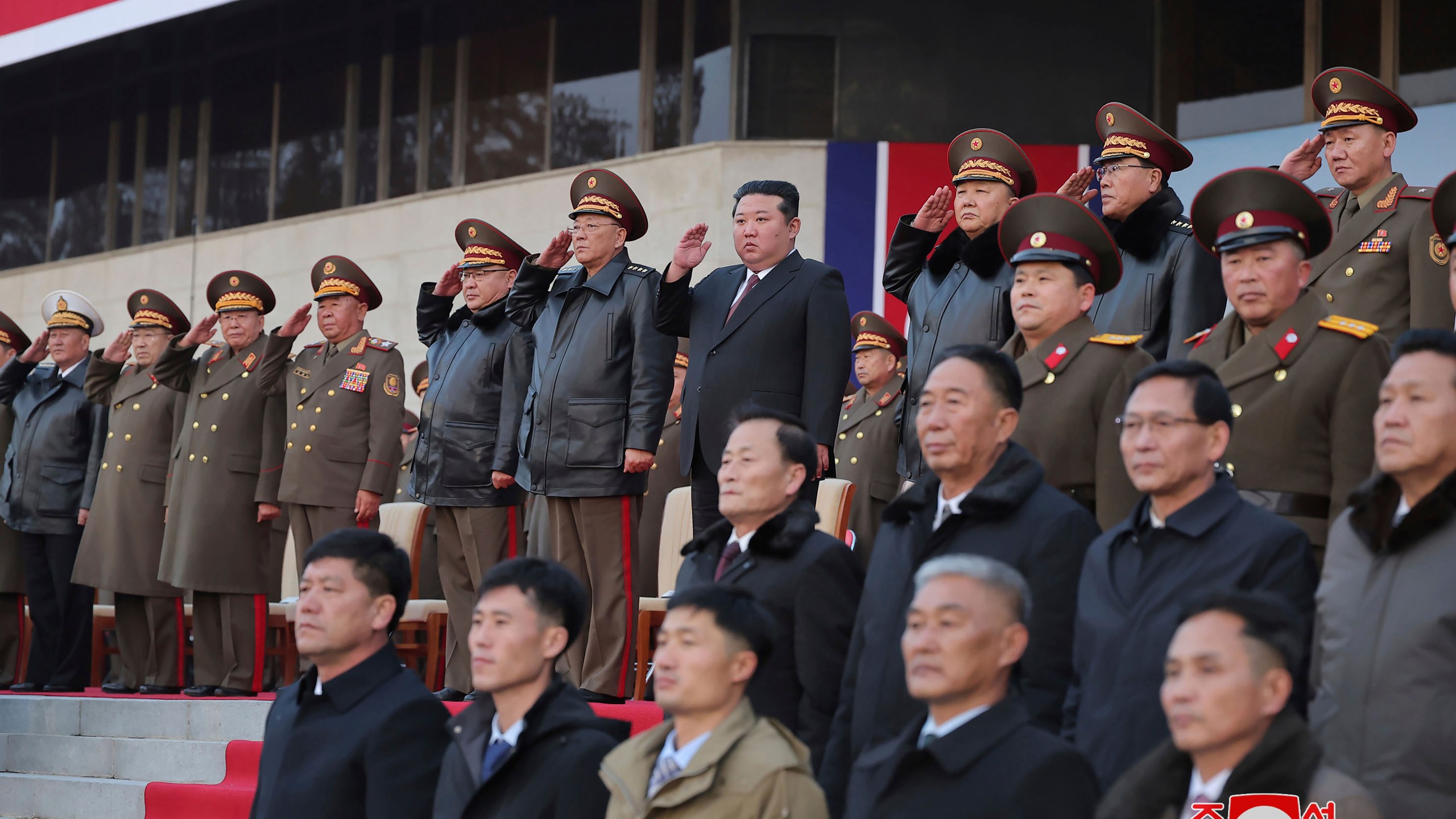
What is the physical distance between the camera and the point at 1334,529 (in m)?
2.74

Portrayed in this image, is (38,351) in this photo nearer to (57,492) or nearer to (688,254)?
(57,492)

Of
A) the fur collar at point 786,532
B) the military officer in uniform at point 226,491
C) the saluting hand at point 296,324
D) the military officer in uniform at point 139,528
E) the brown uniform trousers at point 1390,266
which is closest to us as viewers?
the fur collar at point 786,532

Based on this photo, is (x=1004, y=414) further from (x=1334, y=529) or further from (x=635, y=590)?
(x=635, y=590)

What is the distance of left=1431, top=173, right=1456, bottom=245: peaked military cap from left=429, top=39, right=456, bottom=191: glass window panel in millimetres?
8868

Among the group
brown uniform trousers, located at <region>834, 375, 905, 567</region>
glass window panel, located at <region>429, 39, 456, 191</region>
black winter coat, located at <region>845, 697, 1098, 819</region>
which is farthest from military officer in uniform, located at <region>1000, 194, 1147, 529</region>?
glass window panel, located at <region>429, 39, 456, 191</region>

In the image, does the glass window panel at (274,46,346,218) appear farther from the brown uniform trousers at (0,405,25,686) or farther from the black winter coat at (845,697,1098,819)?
the black winter coat at (845,697,1098,819)

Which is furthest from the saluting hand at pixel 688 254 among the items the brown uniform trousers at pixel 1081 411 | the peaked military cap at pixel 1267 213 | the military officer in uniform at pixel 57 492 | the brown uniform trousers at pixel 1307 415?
the military officer in uniform at pixel 57 492

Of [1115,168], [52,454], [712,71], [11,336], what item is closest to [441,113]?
[712,71]

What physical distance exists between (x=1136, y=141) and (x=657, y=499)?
11.3ft

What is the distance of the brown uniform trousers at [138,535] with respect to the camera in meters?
6.89

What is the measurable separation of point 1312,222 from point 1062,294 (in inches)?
22.9

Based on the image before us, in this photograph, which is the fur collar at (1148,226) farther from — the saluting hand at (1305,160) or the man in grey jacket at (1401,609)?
the man in grey jacket at (1401,609)

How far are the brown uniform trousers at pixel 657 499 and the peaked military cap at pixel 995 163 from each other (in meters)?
2.37

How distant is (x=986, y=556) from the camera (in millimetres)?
2994
